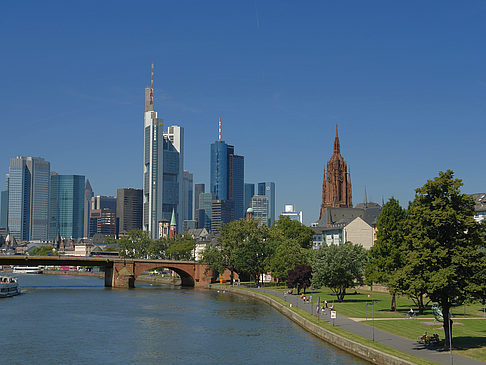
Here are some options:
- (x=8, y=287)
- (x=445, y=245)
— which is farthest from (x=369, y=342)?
(x=8, y=287)

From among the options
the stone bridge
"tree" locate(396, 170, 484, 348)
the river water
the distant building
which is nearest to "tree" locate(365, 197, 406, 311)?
the river water

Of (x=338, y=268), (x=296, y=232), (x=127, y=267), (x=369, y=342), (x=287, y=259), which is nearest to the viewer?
(x=369, y=342)

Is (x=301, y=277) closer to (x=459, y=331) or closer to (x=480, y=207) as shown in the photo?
(x=480, y=207)

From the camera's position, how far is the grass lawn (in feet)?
158

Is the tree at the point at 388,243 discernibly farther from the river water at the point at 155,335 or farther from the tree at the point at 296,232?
the tree at the point at 296,232

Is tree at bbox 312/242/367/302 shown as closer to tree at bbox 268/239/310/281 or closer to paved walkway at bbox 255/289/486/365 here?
paved walkway at bbox 255/289/486/365

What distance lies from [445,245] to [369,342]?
405 inches

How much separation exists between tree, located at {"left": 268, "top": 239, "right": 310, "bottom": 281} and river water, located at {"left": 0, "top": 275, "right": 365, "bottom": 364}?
17.9 m

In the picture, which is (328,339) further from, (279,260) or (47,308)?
(279,260)

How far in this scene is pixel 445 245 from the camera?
1970 inches

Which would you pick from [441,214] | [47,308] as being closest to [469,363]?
[441,214]

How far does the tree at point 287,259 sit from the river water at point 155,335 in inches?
704

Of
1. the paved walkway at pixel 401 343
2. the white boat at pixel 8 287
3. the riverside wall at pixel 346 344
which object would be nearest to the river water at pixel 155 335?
the riverside wall at pixel 346 344

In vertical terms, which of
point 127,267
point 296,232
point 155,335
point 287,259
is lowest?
point 155,335
